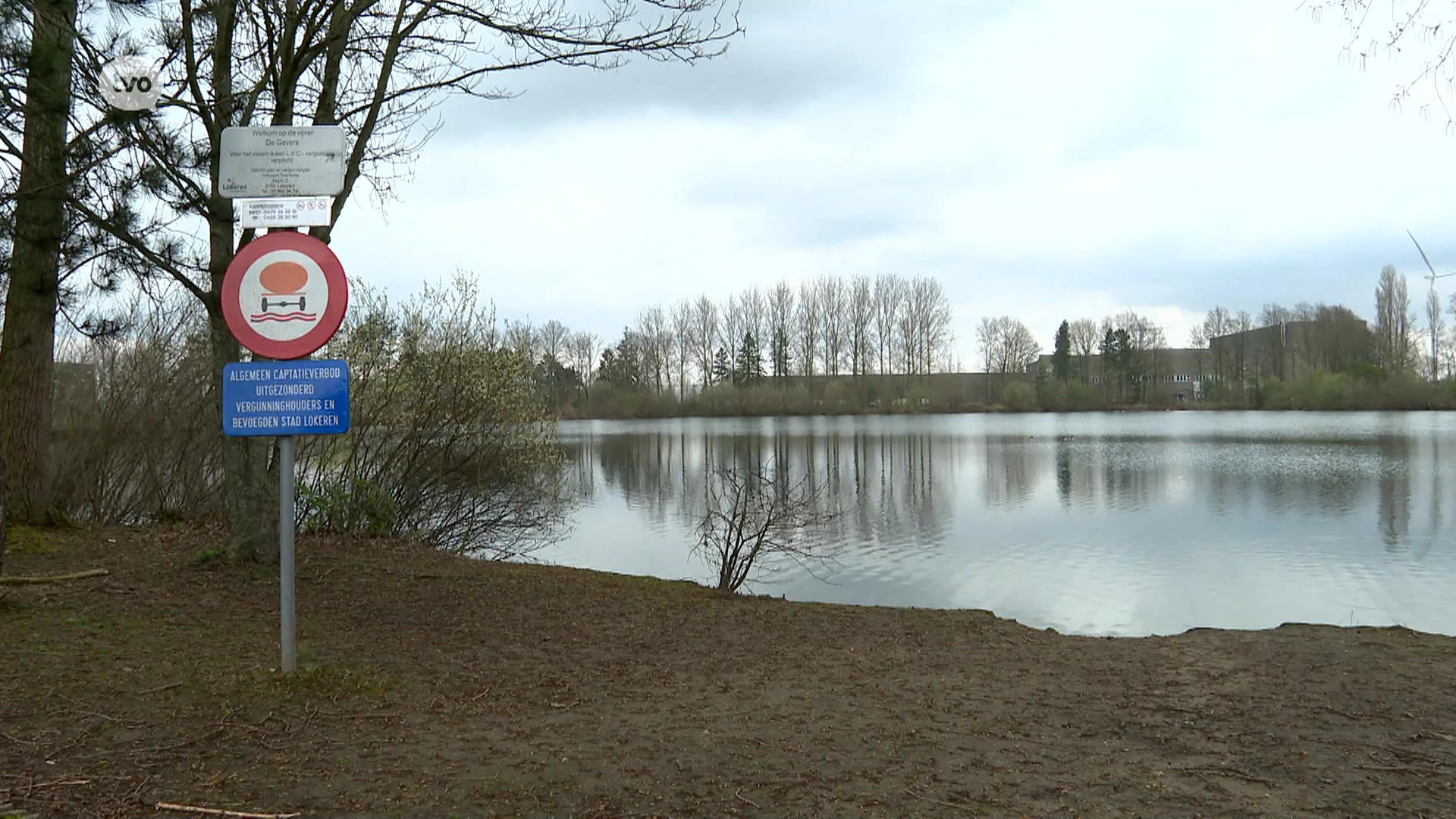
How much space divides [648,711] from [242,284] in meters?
2.89

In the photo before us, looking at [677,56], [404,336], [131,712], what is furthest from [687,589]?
[404,336]

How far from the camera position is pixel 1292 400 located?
270ft

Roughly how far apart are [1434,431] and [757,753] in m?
55.6

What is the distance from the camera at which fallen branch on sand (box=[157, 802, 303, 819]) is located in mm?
3180

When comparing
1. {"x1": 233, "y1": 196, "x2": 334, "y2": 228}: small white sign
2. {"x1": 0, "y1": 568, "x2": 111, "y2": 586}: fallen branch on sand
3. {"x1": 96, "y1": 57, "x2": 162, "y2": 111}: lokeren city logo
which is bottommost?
{"x1": 0, "y1": 568, "x2": 111, "y2": 586}: fallen branch on sand

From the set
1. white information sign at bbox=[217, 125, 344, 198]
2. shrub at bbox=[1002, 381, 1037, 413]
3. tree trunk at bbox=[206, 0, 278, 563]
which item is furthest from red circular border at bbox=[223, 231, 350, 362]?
shrub at bbox=[1002, 381, 1037, 413]

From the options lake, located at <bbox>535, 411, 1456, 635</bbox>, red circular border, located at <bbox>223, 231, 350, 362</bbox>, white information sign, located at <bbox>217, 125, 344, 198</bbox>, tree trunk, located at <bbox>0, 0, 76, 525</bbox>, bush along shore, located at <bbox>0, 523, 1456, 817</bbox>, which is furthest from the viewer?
lake, located at <bbox>535, 411, 1456, 635</bbox>

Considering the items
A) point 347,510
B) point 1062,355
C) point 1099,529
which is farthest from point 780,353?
point 347,510

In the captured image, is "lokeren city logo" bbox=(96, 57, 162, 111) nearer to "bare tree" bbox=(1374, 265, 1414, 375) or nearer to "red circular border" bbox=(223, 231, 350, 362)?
"red circular border" bbox=(223, 231, 350, 362)

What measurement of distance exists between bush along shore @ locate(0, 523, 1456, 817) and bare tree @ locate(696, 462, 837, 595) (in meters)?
3.93

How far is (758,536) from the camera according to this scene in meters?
11.4

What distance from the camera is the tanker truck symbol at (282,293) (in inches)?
178

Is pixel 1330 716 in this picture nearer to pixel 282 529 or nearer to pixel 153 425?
pixel 282 529

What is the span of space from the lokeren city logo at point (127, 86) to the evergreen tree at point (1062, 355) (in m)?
102
